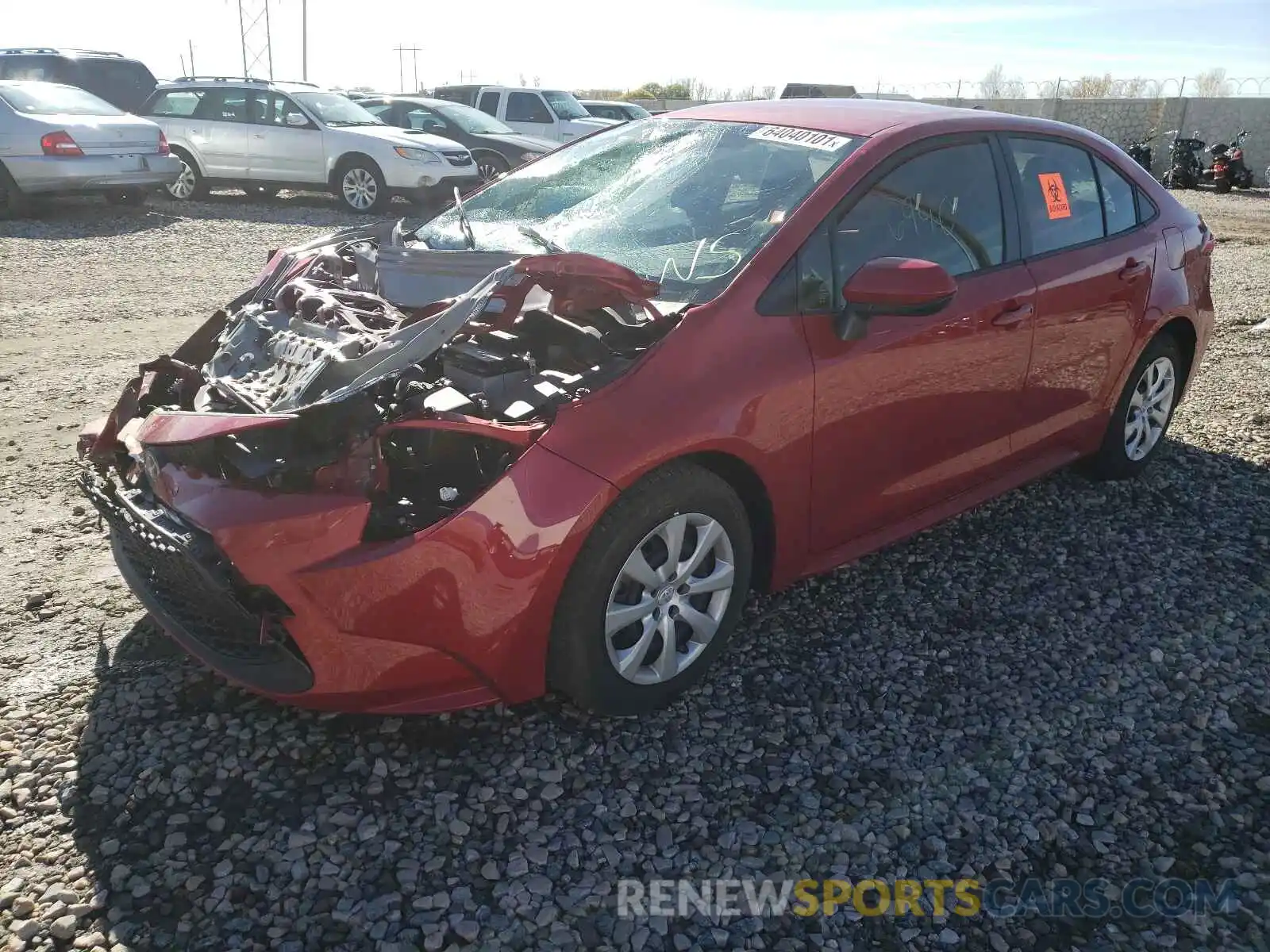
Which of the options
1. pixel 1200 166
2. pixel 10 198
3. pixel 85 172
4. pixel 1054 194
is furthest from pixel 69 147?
pixel 1200 166

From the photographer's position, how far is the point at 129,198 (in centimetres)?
1265

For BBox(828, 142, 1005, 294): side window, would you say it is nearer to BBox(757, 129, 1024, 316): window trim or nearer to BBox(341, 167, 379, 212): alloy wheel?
BBox(757, 129, 1024, 316): window trim

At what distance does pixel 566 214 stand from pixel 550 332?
878 millimetres

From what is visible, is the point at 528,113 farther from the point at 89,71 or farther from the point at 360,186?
the point at 89,71

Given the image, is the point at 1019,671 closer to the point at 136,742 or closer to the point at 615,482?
the point at 615,482

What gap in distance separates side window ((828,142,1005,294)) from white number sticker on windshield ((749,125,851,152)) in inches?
8.8

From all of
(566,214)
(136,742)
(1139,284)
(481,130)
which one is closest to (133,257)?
(481,130)

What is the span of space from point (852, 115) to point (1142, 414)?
7.15 feet

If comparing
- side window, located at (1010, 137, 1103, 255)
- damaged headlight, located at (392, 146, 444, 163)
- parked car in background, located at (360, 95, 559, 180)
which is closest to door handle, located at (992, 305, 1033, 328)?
side window, located at (1010, 137, 1103, 255)

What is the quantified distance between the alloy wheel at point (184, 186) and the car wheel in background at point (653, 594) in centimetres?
1298

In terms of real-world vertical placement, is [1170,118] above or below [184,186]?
above

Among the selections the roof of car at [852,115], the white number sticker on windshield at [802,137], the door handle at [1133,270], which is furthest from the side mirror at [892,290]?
the door handle at [1133,270]

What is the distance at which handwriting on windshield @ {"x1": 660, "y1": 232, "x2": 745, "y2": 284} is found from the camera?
308 centimetres

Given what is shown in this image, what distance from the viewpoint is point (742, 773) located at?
273 cm
